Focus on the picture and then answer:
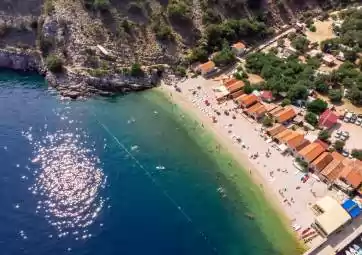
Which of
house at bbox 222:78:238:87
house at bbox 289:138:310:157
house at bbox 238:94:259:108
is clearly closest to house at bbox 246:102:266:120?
house at bbox 238:94:259:108

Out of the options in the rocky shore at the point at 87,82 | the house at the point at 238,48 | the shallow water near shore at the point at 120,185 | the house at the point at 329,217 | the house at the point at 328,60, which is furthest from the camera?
the house at the point at 238,48

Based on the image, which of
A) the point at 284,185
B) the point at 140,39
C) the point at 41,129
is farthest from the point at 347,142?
the point at 41,129

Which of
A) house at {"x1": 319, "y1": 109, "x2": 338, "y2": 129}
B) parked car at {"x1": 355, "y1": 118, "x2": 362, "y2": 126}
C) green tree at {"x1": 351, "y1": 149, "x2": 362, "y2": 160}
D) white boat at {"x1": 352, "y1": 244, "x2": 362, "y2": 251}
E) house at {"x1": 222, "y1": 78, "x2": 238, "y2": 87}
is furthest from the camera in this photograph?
house at {"x1": 222, "y1": 78, "x2": 238, "y2": 87}

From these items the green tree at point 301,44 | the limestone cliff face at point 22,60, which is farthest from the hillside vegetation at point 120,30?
the green tree at point 301,44

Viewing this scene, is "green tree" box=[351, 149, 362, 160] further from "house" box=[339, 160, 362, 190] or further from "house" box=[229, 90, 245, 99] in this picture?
"house" box=[229, 90, 245, 99]

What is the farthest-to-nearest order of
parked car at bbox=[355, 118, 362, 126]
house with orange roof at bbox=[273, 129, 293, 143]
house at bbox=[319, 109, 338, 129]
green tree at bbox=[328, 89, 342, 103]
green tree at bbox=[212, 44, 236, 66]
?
green tree at bbox=[212, 44, 236, 66]
green tree at bbox=[328, 89, 342, 103]
parked car at bbox=[355, 118, 362, 126]
house at bbox=[319, 109, 338, 129]
house with orange roof at bbox=[273, 129, 293, 143]

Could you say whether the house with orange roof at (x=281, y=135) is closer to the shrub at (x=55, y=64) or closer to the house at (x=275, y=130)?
the house at (x=275, y=130)
